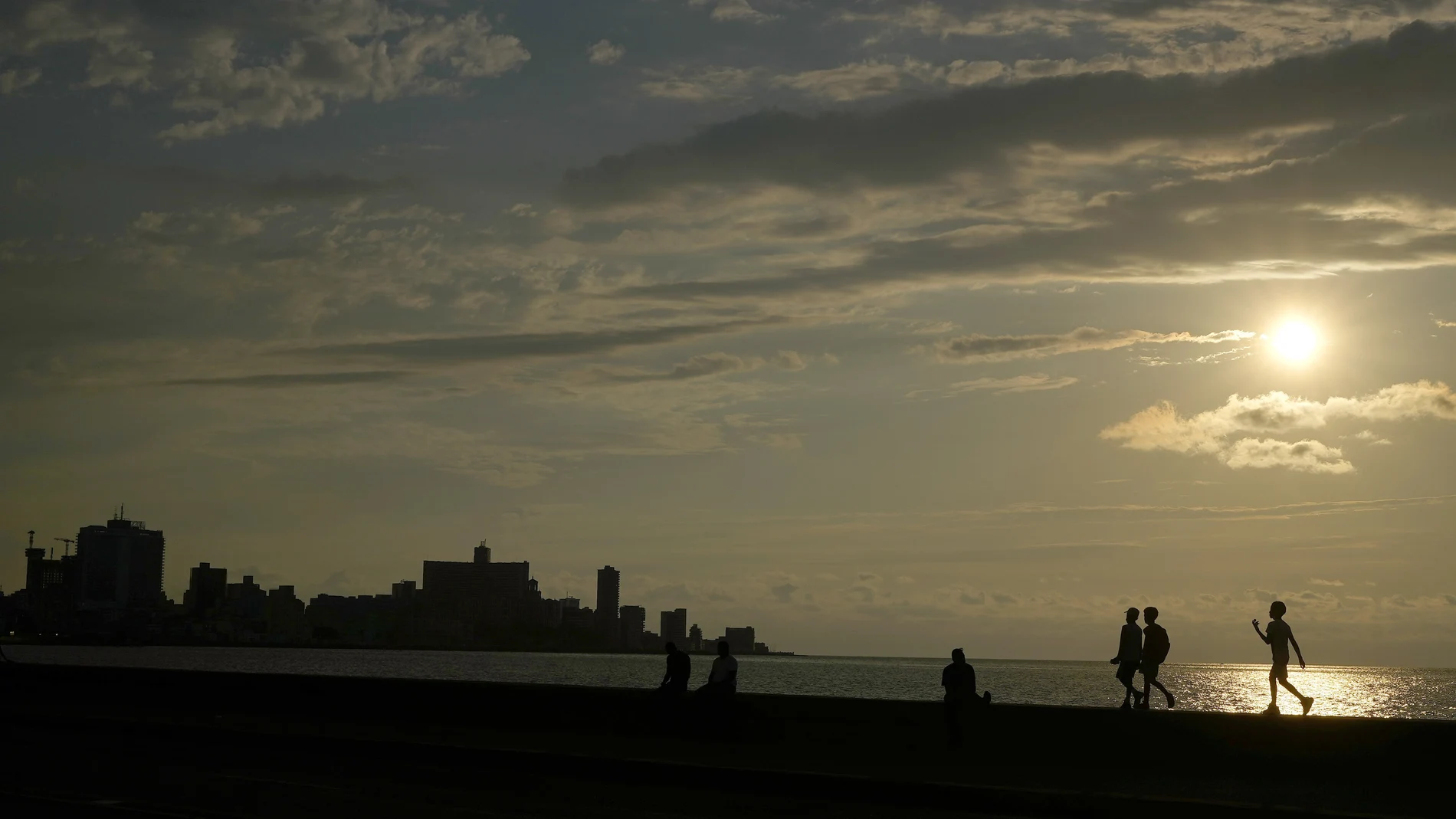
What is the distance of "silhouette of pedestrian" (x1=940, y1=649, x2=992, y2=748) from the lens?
62.1ft

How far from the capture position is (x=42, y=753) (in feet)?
65.5

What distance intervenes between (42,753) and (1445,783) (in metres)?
18.3

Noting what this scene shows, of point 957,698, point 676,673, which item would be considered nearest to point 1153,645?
point 957,698

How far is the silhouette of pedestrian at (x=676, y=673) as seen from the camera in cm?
2220

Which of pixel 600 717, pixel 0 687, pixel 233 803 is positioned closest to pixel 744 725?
pixel 600 717

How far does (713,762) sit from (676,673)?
465 centimetres

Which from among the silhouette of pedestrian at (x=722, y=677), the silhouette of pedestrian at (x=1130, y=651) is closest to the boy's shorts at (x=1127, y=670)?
the silhouette of pedestrian at (x=1130, y=651)

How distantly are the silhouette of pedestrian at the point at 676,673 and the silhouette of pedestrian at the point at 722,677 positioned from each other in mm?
547

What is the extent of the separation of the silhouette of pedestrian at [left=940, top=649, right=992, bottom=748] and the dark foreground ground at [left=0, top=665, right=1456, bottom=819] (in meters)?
0.22

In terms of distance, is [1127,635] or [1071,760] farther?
[1127,635]

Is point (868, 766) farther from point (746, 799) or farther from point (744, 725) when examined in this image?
point (744, 725)

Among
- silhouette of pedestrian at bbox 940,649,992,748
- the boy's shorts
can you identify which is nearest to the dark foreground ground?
silhouette of pedestrian at bbox 940,649,992,748

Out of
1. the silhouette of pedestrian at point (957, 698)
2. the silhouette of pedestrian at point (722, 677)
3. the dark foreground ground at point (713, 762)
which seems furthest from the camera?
the silhouette of pedestrian at point (722, 677)

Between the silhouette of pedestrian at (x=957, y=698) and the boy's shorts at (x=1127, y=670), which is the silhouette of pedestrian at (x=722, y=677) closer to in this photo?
the silhouette of pedestrian at (x=957, y=698)
